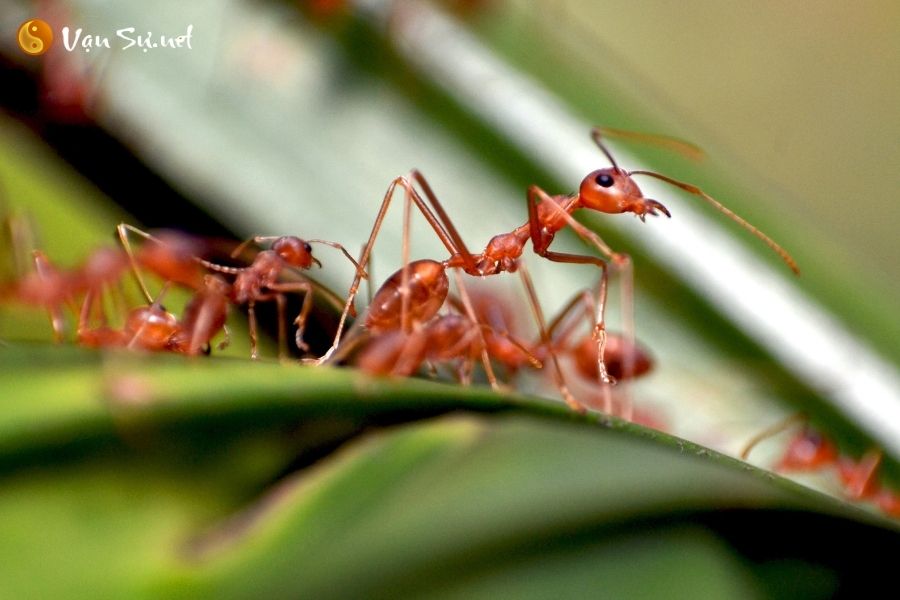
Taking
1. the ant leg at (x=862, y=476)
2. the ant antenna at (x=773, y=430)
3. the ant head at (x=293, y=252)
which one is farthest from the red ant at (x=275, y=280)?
the ant leg at (x=862, y=476)

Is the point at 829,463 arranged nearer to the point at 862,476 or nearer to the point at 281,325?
the point at 862,476

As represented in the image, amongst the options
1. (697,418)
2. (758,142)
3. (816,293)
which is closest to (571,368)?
(697,418)

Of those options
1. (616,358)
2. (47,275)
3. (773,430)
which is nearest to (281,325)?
(47,275)

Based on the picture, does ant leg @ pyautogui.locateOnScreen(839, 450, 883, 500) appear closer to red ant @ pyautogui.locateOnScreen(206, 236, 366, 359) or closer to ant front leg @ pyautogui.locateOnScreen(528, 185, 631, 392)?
ant front leg @ pyautogui.locateOnScreen(528, 185, 631, 392)

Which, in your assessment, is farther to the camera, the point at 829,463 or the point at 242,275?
the point at 829,463

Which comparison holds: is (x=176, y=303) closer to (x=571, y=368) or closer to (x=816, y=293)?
(x=571, y=368)

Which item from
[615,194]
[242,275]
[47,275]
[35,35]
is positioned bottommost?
[47,275]
